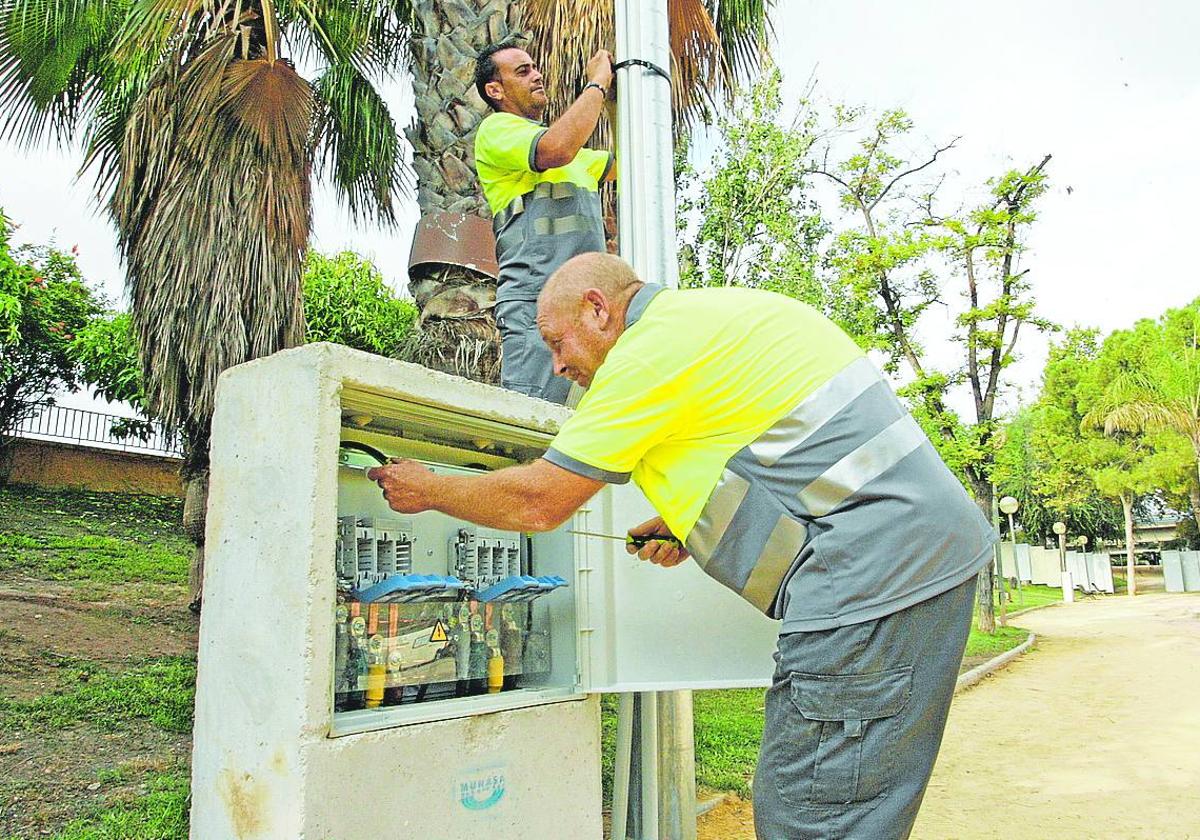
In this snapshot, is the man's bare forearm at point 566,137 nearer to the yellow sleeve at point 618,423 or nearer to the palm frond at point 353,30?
the yellow sleeve at point 618,423

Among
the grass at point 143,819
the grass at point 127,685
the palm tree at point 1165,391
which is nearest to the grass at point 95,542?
the grass at point 127,685

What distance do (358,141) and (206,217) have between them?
2.36 meters

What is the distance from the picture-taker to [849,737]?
1.94 meters

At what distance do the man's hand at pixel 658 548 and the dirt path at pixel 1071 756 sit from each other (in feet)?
10.1

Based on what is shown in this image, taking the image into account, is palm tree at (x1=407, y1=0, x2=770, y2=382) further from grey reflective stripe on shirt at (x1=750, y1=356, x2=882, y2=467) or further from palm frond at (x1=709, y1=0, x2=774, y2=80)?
grey reflective stripe on shirt at (x1=750, y1=356, x2=882, y2=467)

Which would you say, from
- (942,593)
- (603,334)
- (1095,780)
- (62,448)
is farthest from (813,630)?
(62,448)

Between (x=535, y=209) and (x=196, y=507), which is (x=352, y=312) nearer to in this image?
(x=196, y=507)

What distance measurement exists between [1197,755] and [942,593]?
7144 millimetres

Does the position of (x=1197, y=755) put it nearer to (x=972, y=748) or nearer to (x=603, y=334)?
(x=972, y=748)

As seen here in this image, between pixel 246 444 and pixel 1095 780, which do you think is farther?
pixel 1095 780

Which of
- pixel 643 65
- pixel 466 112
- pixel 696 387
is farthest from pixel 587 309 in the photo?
pixel 466 112

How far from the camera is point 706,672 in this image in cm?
311

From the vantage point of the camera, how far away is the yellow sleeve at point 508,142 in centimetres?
354

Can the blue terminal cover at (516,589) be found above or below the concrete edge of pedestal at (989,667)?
above
